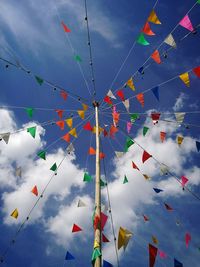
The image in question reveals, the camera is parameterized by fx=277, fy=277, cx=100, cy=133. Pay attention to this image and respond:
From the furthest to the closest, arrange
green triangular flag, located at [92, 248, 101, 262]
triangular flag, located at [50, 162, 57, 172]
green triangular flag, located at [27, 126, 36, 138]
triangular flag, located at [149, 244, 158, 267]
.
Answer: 1. triangular flag, located at [50, 162, 57, 172]
2. green triangular flag, located at [27, 126, 36, 138]
3. triangular flag, located at [149, 244, 158, 267]
4. green triangular flag, located at [92, 248, 101, 262]

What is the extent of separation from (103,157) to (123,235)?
4598 millimetres

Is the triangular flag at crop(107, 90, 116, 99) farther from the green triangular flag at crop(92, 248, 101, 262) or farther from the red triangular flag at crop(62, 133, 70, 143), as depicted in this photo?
the green triangular flag at crop(92, 248, 101, 262)

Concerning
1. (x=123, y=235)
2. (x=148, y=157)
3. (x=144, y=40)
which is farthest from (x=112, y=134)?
(x=123, y=235)

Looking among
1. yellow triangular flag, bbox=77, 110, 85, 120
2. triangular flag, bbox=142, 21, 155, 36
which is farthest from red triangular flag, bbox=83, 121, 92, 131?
triangular flag, bbox=142, 21, 155, 36

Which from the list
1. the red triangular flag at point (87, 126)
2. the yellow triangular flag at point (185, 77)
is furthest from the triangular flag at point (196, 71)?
the red triangular flag at point (87, 126)

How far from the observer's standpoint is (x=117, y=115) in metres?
11.9

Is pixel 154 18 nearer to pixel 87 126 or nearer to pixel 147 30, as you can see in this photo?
pixel 147 30

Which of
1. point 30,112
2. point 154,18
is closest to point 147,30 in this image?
point 154,18

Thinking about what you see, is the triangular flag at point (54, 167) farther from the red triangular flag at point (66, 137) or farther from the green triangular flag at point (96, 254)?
the green triangular flag at point (96, 254)

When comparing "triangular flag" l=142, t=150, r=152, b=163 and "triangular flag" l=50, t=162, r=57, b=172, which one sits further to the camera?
"triangular flag" l=50, t=162, r=57, b=172

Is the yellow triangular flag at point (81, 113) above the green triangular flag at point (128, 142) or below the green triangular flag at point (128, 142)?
above

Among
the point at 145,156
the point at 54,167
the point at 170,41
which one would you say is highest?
the point at 170,41

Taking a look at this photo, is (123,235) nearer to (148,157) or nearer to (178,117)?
(148,157)

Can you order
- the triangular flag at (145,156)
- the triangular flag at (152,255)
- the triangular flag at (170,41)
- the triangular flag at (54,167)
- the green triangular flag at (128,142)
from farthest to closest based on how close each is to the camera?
1. the green triangular flag at (128,142)
2. the triangular flag at (54,167)
3. the triangular flag at (145,156)
4. the triangular flag at (170,41)
5. the triangular flag at (152,255)
